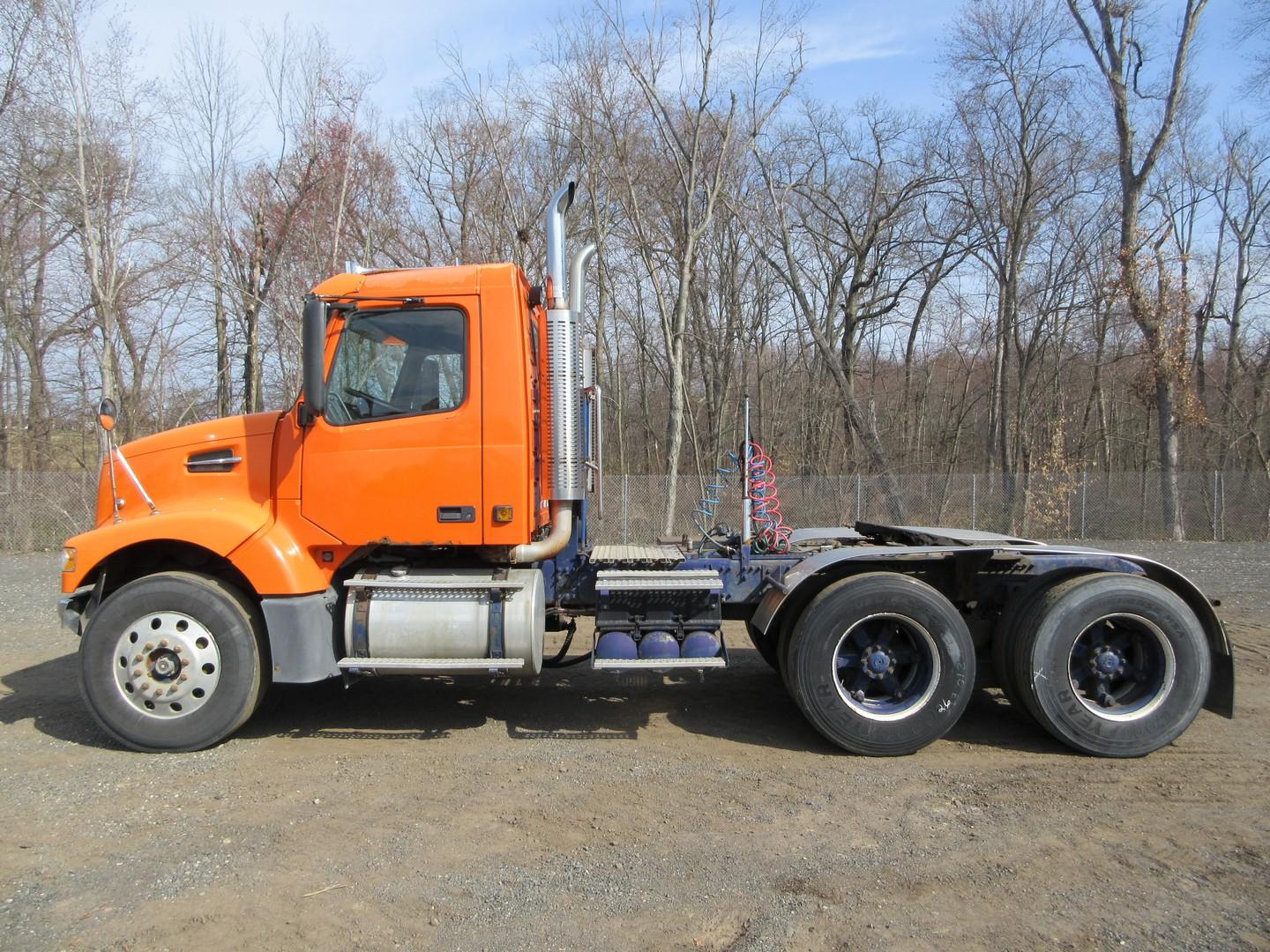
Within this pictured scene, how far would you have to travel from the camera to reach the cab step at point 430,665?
4867mm

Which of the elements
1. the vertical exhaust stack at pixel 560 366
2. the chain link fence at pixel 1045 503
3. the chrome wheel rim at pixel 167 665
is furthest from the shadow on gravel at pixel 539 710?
the chain link fence at pixel 1045 503

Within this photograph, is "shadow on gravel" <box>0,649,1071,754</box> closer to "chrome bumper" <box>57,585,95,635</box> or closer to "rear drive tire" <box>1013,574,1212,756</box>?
"rear drive tire" <box>1013,574,1212,756</box>

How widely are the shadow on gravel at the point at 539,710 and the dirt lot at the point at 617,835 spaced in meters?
0.04

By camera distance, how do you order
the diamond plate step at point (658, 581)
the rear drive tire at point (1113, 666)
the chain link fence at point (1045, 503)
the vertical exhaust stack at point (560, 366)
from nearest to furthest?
the rear drive tire at point (1113, 666) < the diamond plate step at point (658, 581) < the vertical exhaust stack at point (560, 366) < the chain link fence at point (1045, 503)

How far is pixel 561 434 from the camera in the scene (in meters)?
5.27

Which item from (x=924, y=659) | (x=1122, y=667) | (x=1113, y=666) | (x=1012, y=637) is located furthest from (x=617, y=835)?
(x=1122, y=667)

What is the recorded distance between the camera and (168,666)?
4.86 metres

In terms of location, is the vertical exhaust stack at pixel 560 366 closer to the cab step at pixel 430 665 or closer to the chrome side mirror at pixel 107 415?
the cab step at pixel 430 665

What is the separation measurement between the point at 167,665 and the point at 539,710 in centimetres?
245

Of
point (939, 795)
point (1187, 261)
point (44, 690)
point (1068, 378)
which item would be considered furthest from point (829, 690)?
point (1068, 378)

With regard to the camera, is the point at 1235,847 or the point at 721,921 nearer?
the point at 721,921

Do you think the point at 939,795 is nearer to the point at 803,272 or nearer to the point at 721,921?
the point at 721,921

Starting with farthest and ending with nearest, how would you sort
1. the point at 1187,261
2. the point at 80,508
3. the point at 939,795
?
the point at 1187,261 < the point at 80,508 < the point at 939,795

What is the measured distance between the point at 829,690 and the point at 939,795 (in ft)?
2.73
